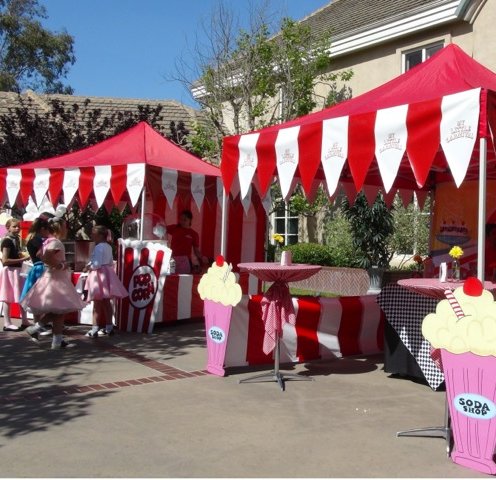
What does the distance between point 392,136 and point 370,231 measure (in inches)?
411

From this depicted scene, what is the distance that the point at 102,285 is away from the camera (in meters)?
9.40

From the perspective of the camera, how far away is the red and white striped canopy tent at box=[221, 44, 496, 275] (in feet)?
16.9

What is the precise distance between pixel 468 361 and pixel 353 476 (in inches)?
42.2

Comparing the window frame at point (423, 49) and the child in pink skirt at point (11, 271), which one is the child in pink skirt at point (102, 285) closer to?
the child in pink skirt at point (11, 271)

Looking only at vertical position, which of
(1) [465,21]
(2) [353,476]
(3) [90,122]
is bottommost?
(2) [353,476]

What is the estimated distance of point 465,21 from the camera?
15.6 metres

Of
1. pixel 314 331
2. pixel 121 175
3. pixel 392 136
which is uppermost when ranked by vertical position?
pixel 121 175

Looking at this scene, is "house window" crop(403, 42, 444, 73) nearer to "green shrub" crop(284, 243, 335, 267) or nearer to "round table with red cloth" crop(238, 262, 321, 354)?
"green shrub" crop(284, 243, 335, 267)

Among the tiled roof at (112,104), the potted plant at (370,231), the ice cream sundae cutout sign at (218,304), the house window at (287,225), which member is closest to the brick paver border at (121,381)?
the ice cream sundae cutout sign at (218,304)

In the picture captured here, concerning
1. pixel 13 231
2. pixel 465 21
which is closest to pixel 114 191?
pixel 13 231

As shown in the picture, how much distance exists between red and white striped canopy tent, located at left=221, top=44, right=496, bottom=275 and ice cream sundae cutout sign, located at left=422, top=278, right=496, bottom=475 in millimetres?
691

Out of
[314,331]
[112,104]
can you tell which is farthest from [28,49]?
[314,331]

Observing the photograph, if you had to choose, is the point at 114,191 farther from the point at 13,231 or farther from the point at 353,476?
the point at 353,476

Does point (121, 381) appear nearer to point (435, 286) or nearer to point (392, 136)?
point (435, 286)
